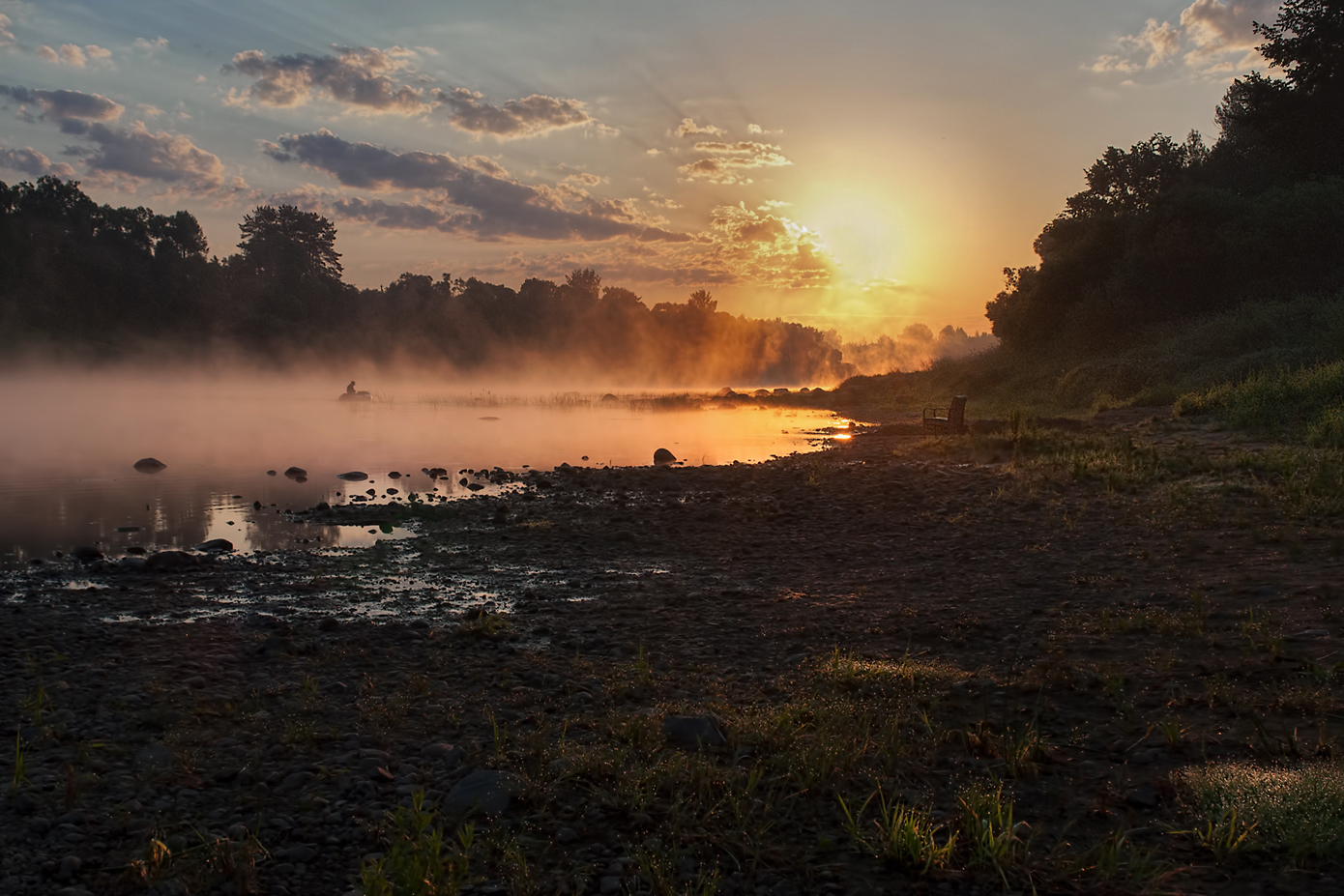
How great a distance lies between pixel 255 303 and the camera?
327ft

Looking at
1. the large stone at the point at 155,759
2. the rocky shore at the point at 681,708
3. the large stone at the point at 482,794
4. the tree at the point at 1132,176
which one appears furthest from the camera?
the tree at the point at 1132,176

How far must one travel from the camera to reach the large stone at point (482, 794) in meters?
5.19

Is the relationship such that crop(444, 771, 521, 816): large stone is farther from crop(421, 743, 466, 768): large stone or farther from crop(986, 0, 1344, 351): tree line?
crop(986, 0, 1344, 351): tree line

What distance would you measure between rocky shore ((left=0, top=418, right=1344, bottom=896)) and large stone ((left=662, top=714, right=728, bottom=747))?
0.09 ft

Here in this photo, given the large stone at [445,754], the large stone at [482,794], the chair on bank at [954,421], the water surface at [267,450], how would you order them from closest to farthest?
the large stone at [482,794]
the large stone at [445,754]
the water surface at [267,450]
the chair on bank at [954,421]

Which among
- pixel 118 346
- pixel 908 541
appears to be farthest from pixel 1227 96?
pixel 118 346

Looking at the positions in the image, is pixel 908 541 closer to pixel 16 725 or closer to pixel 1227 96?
pixel 16 725

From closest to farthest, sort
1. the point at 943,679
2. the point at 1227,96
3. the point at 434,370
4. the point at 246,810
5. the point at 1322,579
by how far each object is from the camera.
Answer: the point at 246,810 < the point at 943,679 < the point at 1322,579 < the point at 1227,96 < the point at 434,370

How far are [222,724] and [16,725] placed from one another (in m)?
1.50

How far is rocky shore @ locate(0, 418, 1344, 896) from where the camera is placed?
4.61 meters

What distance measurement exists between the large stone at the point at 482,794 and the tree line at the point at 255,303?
9515 cm

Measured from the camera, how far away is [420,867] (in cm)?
426

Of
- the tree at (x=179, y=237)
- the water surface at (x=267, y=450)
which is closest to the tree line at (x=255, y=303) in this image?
the tree at (x=179, y=237)

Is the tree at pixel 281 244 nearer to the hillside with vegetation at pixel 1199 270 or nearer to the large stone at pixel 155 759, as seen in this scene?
the hillside with vegetation at pixel 1199 270
